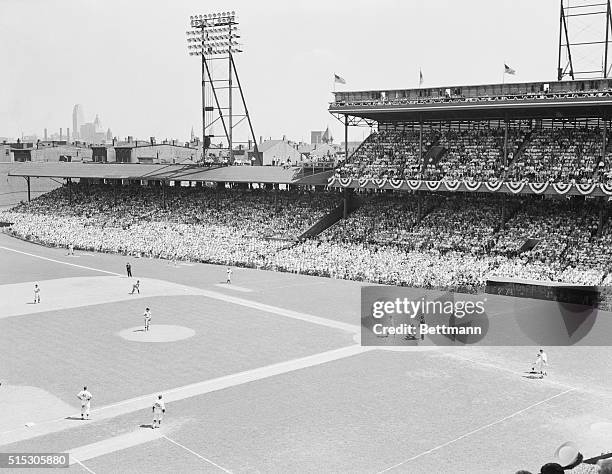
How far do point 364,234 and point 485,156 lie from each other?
10454mm

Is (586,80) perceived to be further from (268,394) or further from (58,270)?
(58,270)

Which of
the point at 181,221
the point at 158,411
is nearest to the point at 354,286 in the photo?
the point at 158,411

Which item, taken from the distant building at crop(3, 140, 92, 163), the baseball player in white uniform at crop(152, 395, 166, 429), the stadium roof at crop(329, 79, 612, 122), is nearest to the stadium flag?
the stadium roof at crop(329, 79, 612, 122)

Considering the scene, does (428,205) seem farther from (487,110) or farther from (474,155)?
(487,110)

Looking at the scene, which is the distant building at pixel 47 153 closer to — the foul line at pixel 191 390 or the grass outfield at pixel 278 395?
the grass outfield at pixel 278 395

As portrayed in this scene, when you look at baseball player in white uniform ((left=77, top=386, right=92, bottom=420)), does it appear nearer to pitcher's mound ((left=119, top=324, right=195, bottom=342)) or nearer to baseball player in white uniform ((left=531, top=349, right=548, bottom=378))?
pitcher's mound ((left=119, top=324, right=195, bottom=342))

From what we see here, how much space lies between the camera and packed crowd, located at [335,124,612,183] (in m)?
43.0

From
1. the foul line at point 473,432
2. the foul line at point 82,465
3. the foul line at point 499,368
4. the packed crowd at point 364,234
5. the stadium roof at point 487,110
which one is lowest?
the foul line at point 473,432

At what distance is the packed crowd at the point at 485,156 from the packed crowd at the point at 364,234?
2.62 meters

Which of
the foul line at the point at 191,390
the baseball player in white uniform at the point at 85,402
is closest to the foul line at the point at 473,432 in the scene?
the foul line at the point at 191,390

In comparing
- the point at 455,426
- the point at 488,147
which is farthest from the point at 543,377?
the point at 488,147

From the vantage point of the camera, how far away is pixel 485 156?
47781 millimetres

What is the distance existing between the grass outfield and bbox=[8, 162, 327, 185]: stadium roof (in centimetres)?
2729

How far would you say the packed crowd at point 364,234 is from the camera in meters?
39.3
